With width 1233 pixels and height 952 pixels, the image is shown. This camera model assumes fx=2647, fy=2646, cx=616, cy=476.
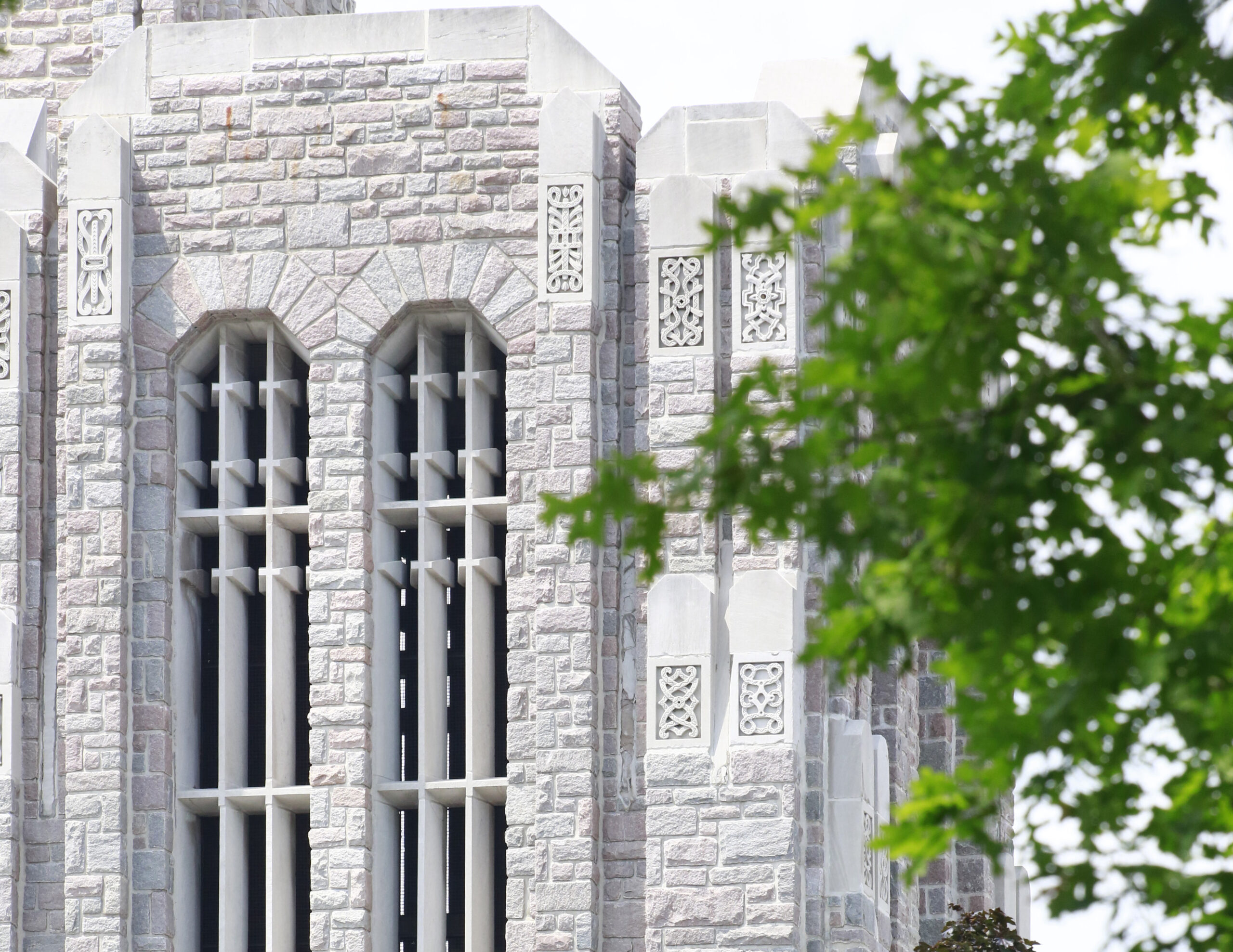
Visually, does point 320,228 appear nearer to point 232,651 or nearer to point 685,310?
point 685,310

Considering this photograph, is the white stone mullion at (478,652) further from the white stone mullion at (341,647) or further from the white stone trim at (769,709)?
the white stone trim at (769,709)

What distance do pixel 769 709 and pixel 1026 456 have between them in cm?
1019

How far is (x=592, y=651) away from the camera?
16.8 m

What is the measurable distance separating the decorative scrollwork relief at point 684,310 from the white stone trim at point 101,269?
373 cm

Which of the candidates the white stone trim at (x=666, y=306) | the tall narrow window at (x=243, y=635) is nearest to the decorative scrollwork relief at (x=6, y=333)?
the tall narrow window at (x=243, y=635)

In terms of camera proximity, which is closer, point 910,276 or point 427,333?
point 910,276

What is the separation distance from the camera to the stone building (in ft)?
54.5

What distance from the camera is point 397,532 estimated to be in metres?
17.9

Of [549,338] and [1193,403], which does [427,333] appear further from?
[1193,403]

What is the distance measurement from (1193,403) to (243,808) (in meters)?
12.2

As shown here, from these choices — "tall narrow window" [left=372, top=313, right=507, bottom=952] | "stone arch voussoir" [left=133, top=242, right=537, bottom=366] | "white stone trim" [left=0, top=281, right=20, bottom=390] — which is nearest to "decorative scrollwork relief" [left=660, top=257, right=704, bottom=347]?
"stone arch voussoir" [left=133, top=242, right=537, bottom=366]

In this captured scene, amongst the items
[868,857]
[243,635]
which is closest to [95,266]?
[243,635]

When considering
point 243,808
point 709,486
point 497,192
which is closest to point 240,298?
point 497,192

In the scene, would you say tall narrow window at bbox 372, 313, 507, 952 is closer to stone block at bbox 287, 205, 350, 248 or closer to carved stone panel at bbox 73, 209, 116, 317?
stone block at bbox 287, 205, 350, 248
